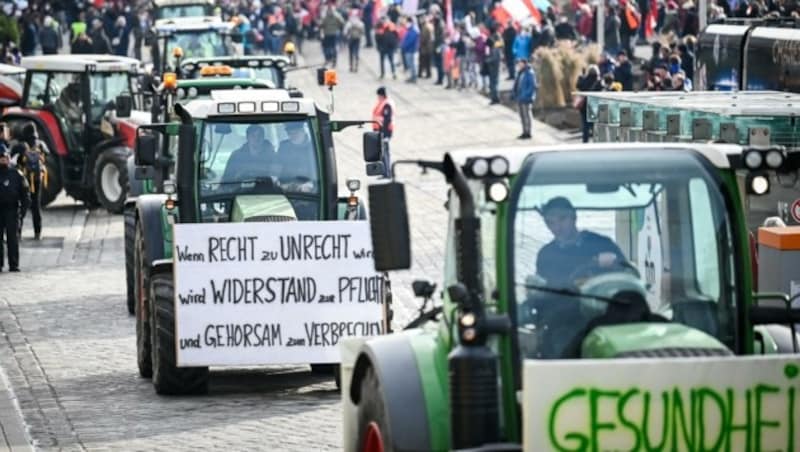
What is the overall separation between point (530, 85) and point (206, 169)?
2333 centimetres

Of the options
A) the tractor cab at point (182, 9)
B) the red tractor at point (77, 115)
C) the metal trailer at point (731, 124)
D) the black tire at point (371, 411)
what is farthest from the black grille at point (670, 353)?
the tractor cab at point (182, 9)

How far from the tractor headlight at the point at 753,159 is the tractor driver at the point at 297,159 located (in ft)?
27.9

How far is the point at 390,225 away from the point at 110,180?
2461 cm

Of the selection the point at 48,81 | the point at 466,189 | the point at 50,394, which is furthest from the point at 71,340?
the point at 48,81

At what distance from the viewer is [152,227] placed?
1798cm

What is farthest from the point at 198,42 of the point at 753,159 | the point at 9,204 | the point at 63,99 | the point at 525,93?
the point at 753,159

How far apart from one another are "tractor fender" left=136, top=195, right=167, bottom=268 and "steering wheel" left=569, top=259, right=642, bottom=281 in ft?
28.3

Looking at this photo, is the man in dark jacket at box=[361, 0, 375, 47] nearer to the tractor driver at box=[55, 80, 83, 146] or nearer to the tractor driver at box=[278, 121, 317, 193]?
the tractor driver at box=[55, 80, 83, 146]

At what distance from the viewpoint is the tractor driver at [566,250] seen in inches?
366

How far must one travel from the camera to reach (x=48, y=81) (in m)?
34.2

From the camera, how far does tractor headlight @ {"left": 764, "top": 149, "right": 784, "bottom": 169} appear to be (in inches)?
373

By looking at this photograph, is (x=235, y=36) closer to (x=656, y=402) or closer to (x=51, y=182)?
(x=51, y=182)

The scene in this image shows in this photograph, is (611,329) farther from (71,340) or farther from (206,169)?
(71,340)

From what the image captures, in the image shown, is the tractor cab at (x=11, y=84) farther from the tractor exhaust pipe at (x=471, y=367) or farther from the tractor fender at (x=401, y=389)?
the tractor exhaust pipe at (x=471, y=367)
